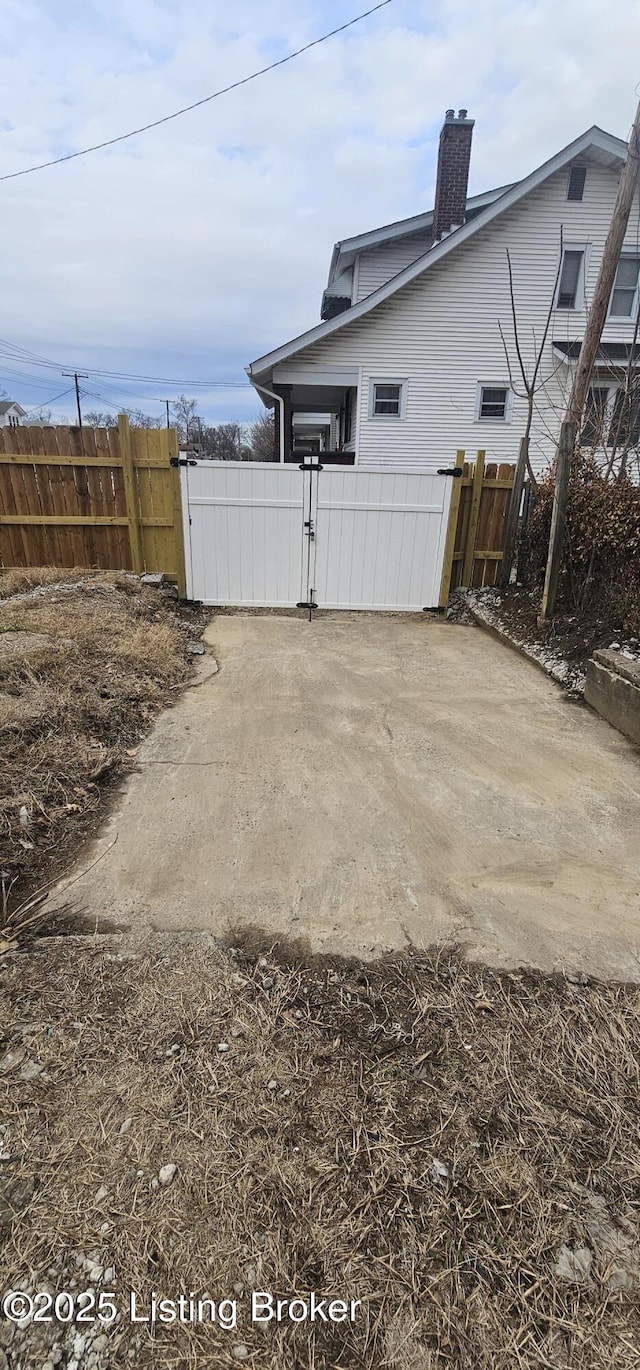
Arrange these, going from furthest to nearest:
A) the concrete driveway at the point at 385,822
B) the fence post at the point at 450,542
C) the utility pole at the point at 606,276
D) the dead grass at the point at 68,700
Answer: the utility pole at the point at 606,276 → the fence post at the point at 450,542 → the dead grass at the point at 68,700 → the concrete driveway at the point at 385,822

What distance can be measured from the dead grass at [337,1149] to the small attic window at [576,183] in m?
14.8

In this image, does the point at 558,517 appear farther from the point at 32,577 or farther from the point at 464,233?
the point at 464,233

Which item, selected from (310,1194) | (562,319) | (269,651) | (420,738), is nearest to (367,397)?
(562,319)

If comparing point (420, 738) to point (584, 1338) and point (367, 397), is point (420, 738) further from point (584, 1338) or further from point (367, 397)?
point (367, 397)

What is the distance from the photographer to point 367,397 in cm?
1170

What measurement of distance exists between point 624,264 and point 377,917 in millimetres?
14801

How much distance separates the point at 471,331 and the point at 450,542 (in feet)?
24.8

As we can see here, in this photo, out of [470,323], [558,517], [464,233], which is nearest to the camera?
[558,517]

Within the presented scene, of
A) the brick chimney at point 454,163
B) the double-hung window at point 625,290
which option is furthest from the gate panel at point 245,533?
the brick chimney at point 454,163

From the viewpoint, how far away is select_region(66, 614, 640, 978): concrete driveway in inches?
82.7

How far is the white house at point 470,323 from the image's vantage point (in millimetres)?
11047

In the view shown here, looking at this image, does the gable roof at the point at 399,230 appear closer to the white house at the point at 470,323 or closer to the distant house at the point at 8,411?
the white house at the point at 470,323

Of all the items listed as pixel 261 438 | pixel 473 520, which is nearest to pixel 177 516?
pixel 473 520

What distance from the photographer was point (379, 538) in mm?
6648
